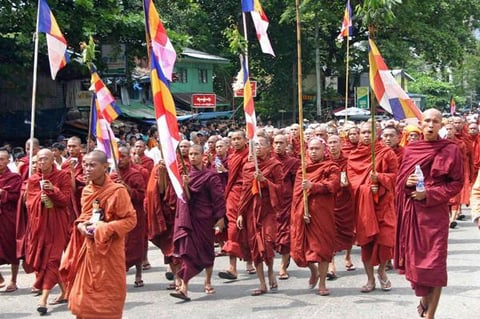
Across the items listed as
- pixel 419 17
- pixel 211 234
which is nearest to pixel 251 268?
pixel 211 234

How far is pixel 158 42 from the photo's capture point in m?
7.70

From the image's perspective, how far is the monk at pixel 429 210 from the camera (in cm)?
626

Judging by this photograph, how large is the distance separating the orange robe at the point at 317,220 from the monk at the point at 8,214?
3463mm

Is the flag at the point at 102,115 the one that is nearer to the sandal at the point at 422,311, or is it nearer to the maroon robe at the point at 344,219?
the maroon robe at the point at 344,219

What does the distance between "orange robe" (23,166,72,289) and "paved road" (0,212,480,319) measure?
0.39 m

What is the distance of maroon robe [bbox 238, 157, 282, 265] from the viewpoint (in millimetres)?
8219

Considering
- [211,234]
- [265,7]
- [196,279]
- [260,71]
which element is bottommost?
[196,279]

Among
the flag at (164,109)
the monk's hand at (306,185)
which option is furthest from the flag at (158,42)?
the monk's hand at (306,185)

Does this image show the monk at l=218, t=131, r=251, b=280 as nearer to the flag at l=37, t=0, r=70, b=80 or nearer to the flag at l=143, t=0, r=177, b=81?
the flag at l=143, t=0, r=177, b=81

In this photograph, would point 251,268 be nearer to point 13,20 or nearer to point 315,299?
point 315,299

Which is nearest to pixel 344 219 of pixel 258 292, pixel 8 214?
pixel 258 292

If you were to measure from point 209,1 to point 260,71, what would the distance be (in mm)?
4804

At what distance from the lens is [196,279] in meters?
9.27

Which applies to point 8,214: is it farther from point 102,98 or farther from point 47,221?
point 102,98
